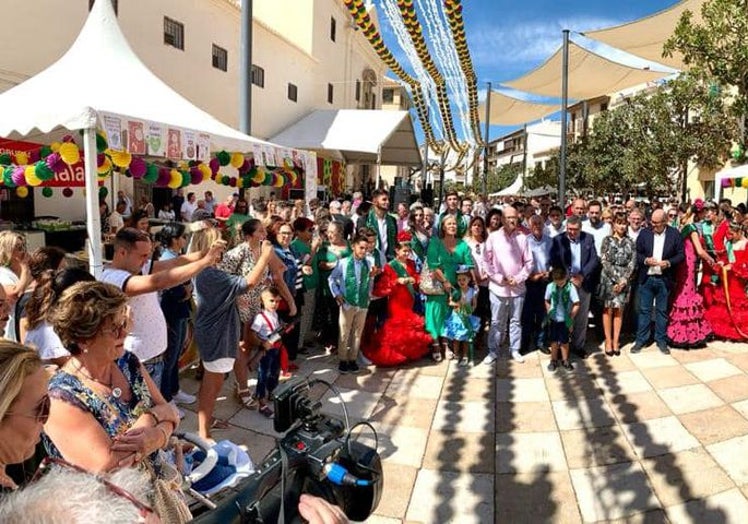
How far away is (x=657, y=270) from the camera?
5840 millimetres

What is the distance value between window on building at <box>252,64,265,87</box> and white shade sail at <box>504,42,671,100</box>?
9.91 metres

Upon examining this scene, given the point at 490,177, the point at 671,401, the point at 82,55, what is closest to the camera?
the point at 671,401

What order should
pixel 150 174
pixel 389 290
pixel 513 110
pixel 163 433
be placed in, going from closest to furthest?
pixel 163 433
pixel 389 290
pixel 150 174
pixel 513 110

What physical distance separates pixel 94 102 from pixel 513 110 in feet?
82.5

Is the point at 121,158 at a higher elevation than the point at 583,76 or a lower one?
lower

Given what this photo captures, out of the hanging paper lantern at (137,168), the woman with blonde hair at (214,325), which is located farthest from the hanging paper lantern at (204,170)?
the woman with blonde hair at (214,325)

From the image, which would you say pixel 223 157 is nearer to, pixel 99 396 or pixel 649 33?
pixel 99 396

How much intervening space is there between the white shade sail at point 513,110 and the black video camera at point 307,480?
958 inches

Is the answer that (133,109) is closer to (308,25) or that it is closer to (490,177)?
(308,25)

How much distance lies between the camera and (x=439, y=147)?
78.2 feet

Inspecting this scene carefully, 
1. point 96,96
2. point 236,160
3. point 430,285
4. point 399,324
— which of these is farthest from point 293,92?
point 399,324

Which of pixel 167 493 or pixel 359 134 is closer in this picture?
pixel 167 493

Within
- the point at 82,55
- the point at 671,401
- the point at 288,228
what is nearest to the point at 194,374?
the point at 288,228

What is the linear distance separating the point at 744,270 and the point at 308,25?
66.2 feet
